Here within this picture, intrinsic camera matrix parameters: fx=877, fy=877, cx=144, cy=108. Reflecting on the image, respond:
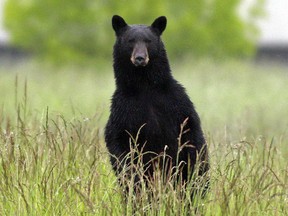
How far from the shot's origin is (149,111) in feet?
22.0

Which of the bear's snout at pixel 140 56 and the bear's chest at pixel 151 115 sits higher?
the bear's snout at pixel 140 56

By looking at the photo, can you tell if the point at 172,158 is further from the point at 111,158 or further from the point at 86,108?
the point at 86,108

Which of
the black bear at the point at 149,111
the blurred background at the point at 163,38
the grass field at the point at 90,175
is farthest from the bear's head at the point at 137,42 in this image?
the blurred background at the point at 163,38

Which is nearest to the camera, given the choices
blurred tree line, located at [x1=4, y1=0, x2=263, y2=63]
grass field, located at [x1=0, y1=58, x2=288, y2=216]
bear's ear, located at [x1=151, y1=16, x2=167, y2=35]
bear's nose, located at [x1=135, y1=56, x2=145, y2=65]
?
grass field, located at [x1=0, y1=58, x2=288, y2=216]

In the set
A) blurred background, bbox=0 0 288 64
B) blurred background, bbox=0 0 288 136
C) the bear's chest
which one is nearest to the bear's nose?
the bear's chest

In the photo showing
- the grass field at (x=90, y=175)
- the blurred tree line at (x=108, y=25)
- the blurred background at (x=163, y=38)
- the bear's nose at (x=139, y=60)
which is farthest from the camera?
the blurred tree line at (x=108, y=25)

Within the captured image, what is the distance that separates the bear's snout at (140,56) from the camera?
6602 millimetres

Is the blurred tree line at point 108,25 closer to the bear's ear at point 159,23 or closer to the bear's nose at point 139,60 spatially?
the bear's ear at point 159,23

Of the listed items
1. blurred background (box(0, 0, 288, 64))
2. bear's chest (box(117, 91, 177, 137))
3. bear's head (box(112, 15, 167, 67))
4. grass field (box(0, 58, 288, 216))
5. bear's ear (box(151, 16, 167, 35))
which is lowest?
grass field (box(0, 58, 288, 216))

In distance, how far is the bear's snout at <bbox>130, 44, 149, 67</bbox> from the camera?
6602 millimetres

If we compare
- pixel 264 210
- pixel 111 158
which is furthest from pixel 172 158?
pixel 264 210

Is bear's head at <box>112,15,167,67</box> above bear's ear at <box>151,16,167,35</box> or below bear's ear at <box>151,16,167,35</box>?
below

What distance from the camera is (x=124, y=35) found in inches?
275

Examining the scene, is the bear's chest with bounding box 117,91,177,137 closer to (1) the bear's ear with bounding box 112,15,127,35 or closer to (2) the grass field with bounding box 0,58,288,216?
(2) the grass field with bounding box 0,58,288,216
